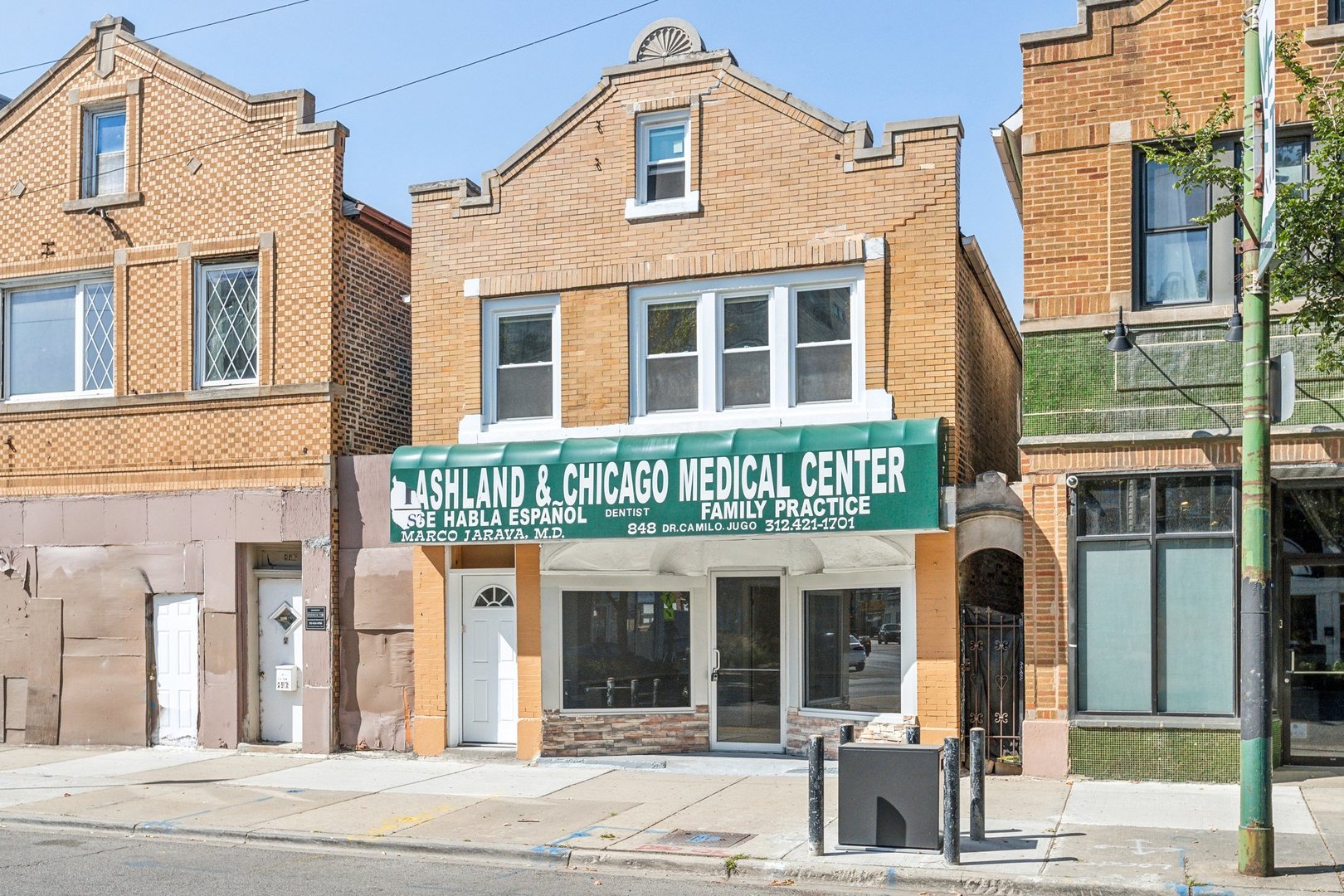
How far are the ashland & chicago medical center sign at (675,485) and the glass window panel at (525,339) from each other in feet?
4.07

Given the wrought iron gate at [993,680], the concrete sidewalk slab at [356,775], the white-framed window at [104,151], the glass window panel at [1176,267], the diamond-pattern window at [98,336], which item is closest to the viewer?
the glass window panel at [1176,267]

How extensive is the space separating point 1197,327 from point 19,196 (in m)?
15.0

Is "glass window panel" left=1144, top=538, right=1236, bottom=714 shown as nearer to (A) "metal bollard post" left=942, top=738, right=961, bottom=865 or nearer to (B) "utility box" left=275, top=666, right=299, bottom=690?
(A) "metal bollard post" left=942, top=738, right=961, bottom=865

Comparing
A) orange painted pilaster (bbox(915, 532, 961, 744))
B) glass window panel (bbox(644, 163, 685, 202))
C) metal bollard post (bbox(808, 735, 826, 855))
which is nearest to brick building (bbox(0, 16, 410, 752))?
glass window panel (bbox(644, 163, 685, 202))

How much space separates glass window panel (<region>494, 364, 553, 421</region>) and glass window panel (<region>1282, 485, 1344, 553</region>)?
8.00 meters

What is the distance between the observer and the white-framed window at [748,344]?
569 inches

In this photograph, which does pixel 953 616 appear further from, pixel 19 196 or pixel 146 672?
pixel 19 196

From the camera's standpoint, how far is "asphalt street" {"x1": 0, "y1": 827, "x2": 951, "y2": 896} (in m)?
9.41

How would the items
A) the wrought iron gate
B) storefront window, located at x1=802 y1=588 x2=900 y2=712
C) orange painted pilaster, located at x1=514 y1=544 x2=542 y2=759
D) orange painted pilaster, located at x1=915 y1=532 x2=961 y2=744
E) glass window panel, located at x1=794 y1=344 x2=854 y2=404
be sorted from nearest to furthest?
orange painted pilaster, located at x1=915 y1=532 x2=961 y2=744, the wrought iron gate, storefront window, located at x1=802 y1=588 x2=900 y2=712, glass window panel, located at x1=794 y1=344 x2=854 y2=404, orange painted pilaster, located at x1=514 y1=544 x2=542 y2=759

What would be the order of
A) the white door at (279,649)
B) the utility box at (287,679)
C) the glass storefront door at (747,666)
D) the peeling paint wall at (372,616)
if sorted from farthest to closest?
the white door at (279,649)
the utility box at (287,679)
the peeling paint wall at (372,616)
the glass storefront door at (747,666)

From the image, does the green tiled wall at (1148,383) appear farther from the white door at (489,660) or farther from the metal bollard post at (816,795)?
the white door at (489,660)

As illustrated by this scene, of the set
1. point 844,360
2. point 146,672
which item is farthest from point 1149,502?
point 146,672

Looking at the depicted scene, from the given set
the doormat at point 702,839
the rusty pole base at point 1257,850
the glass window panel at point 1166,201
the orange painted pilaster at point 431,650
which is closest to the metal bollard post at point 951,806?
the doormat at point 702,839

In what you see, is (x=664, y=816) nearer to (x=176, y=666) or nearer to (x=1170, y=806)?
(x=1170, y=806)
